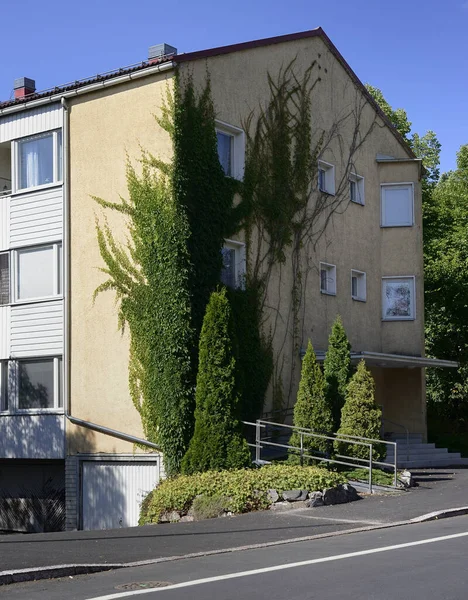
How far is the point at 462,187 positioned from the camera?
1610 inches

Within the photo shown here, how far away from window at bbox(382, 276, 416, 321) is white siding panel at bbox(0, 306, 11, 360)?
37.5 feet

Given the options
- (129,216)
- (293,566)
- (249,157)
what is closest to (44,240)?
(129,216)

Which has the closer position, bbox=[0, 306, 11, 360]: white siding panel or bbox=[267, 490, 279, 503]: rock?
bbox=[267, 490, 279, 503]: rock

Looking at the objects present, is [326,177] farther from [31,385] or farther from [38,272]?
[31,385]

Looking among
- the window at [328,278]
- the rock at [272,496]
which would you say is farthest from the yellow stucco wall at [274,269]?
the rock at [272,496]

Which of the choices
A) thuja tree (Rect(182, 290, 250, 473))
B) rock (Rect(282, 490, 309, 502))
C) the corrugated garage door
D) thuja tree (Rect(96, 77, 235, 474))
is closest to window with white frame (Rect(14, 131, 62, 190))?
thuja tree (Rect(96, 77, 235, 474))

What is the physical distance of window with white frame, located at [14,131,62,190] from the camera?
23.6 m

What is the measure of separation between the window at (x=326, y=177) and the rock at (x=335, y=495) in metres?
11.0

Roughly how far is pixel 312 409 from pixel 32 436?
7.22 metres

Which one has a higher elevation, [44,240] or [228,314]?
[44,240]

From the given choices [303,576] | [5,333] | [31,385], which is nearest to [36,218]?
[5,333]

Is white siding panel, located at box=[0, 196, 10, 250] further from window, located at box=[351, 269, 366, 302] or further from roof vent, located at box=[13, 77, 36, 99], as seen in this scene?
window, located at box=[351, 269, 366, 302]

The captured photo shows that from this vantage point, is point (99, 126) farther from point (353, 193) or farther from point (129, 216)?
point (353, 193)

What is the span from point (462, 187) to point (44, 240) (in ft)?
75.0
